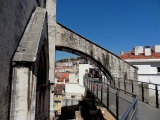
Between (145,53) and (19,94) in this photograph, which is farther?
(145,53)

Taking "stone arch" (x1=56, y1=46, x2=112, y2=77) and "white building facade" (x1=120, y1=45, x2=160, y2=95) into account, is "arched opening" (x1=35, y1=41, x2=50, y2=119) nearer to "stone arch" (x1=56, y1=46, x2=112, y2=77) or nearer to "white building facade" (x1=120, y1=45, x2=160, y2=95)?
"stone arch" (x1=56, y1=46, x2=112, y2=77)

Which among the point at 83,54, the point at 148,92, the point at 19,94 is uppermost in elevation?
the point at 83,54

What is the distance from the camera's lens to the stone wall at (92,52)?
1153 centimetres

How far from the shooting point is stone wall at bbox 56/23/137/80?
11.5 meters

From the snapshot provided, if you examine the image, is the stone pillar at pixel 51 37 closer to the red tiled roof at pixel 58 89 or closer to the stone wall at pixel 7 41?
the stone wall at pixel 7 41

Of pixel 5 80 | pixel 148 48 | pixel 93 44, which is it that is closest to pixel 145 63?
pixel 148 48

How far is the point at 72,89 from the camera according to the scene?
28.6 meters

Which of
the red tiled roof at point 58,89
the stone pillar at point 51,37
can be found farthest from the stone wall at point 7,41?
the red tiled roof at point 58,89

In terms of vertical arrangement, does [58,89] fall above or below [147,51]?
below

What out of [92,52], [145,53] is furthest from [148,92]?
[145,53]

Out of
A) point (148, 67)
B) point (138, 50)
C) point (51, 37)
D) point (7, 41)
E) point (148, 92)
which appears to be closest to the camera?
point (7, 41)

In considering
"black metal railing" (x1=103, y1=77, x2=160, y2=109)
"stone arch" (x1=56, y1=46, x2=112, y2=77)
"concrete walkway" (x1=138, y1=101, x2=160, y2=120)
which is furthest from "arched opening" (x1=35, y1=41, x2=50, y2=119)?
"black metal railing" (x1=103, y1=77, x2=160, y2=109)

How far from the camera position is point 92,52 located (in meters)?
12.0

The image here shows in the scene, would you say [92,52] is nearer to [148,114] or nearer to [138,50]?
[148,114]
